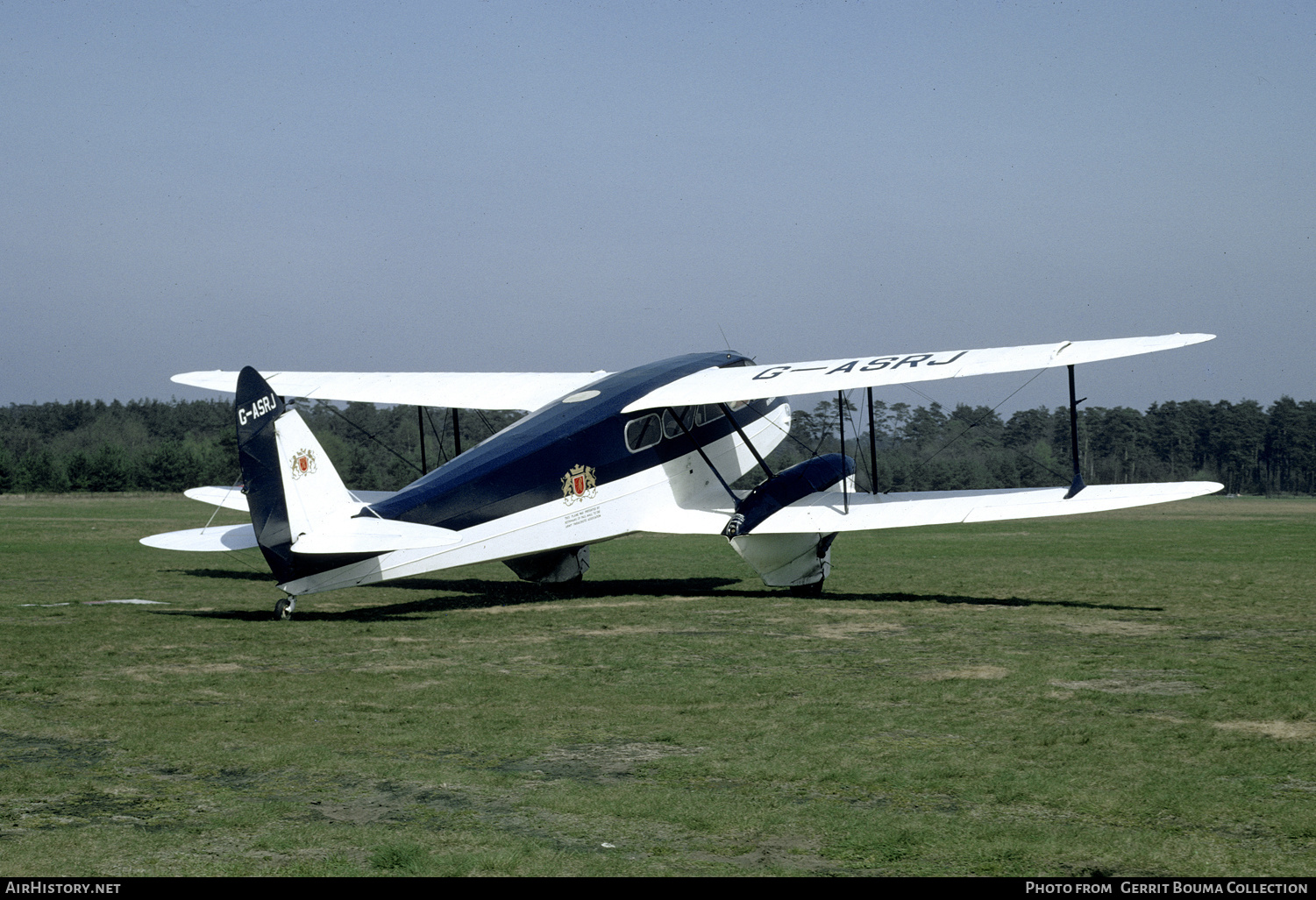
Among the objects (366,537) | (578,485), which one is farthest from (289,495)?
(578,485)

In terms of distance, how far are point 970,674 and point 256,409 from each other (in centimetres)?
739

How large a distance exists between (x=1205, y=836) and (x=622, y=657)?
5.78 meters

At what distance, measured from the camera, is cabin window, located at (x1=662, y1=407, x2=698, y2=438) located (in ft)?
51.5

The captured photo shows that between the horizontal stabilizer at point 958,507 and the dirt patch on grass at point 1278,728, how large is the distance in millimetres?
6319

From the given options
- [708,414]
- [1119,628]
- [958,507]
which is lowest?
[1119,628]

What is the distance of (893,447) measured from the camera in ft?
209

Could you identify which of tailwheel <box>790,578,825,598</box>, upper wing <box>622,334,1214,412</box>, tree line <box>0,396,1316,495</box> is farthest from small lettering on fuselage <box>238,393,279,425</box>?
tree line <box>0,396,1316,495</box>

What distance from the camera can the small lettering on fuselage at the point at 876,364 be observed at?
14.3m

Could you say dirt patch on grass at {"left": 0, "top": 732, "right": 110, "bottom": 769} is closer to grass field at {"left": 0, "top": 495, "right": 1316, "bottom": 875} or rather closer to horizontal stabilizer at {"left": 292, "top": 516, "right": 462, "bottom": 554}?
grass field at {"left": 0, "top": 495, "right": 1316, "bottom": 875}

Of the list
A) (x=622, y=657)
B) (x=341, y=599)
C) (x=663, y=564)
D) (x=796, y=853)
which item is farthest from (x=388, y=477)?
(x=796, y=853)

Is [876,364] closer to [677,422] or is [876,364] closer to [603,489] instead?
[677,422]

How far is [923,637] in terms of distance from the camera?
35.7 feet

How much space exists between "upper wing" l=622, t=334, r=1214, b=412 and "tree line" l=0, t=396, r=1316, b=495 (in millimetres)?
39050

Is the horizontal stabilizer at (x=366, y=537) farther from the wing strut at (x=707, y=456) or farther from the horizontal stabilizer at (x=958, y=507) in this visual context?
the horizontal stabilizer at (x=958, y=507)
